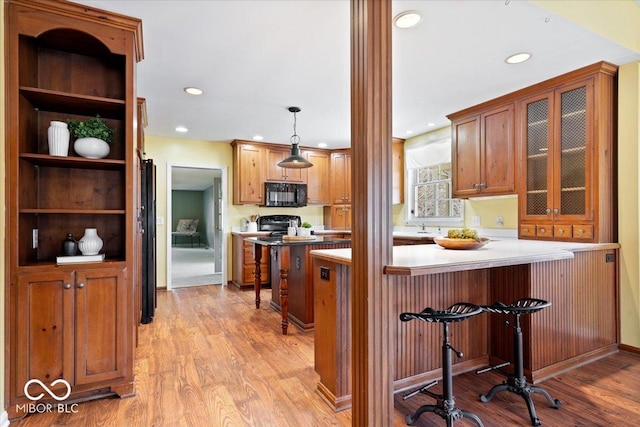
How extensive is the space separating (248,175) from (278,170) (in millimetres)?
540

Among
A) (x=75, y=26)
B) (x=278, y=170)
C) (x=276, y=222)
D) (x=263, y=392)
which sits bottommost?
(x=263, y=392)

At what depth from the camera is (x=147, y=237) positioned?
357 cm

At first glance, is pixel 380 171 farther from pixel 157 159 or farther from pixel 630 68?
pixel 157 159

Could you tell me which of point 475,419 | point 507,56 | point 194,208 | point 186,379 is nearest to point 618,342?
point 475,419

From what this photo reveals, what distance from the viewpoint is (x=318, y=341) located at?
2.22m

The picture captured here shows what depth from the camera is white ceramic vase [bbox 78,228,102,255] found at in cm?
220

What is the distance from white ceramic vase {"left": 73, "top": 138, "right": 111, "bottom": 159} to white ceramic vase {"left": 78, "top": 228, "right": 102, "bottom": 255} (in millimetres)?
496

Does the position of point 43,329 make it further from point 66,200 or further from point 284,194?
point 284,194

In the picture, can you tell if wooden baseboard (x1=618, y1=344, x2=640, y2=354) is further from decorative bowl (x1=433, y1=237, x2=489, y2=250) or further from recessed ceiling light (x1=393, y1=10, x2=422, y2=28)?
recessed ceiling light (x1=393, y1=10, x2=422, y2=28)

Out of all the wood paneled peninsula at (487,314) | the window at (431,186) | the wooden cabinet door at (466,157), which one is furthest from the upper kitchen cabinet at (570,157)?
the window at (431,186)

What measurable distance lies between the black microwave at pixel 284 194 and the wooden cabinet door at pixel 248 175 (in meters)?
0.12

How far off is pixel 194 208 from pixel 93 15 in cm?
1223

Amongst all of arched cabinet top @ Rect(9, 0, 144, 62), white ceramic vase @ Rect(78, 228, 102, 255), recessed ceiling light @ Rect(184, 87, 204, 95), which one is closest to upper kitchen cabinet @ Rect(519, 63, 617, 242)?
recessed ceiling light @ Rect(184, 87, 204, 95)

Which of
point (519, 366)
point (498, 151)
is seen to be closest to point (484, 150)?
point (498, 151)
